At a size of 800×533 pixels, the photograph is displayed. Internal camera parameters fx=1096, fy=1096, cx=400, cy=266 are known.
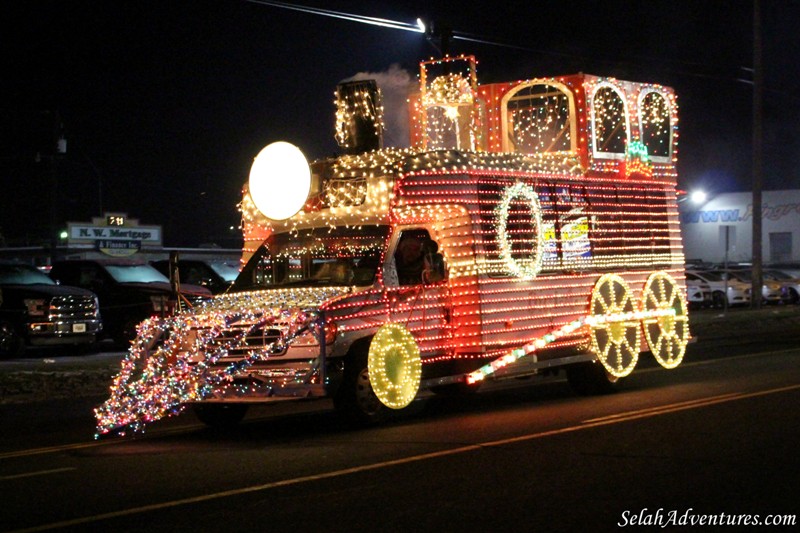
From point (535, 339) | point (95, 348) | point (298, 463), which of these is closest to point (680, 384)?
point (535, 339)

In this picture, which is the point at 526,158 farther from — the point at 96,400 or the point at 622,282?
the point at 96,400

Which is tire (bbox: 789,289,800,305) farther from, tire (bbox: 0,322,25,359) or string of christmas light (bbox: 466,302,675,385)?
tire (bbox: 0,322,25,359)

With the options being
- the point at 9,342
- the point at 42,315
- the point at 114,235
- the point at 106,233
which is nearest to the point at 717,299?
the point at 114,235

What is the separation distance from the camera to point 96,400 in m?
15.7

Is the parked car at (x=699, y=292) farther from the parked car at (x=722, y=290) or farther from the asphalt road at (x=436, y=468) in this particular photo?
the asphalt road at (x=436, y=468)

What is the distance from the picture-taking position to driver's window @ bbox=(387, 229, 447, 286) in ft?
39.9

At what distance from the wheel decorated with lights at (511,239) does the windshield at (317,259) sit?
62.2 inches

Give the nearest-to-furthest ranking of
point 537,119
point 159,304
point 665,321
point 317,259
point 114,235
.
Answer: point 317,259 → point 159,304 → point 537,119 → point 665,321 → point 114,235

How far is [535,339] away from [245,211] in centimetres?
386

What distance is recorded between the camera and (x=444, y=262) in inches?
488

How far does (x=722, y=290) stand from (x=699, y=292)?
0.96 metres

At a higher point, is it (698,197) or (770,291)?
(698,197)

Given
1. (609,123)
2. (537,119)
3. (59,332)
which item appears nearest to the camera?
(609,123)

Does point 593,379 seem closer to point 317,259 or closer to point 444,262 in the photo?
point 444,262
